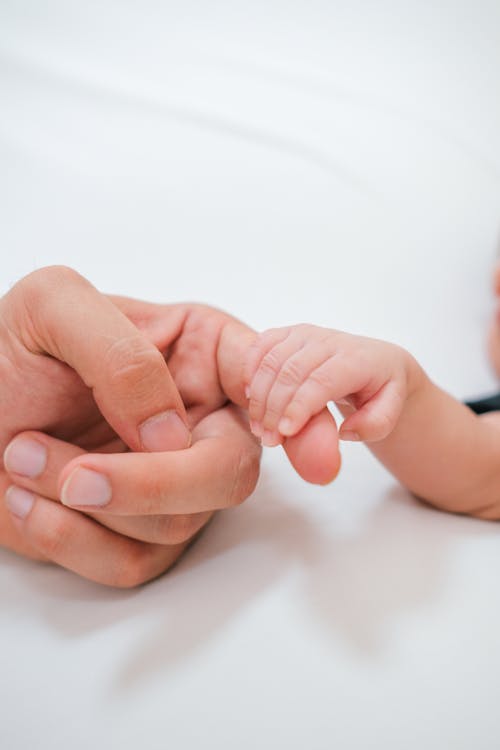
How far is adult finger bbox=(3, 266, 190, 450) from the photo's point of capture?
522 mm

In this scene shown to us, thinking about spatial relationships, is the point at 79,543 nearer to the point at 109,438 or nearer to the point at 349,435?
the point at 109,438

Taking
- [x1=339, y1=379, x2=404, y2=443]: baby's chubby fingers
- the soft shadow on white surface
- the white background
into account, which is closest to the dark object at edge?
the white background

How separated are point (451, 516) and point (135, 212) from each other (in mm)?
670

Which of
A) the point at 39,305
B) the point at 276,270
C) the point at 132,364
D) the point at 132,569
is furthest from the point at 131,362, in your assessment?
the point at 276,270

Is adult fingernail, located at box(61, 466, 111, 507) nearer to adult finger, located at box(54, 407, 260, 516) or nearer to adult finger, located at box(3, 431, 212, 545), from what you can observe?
adult finger, located at box(54, 407, 260, 516)

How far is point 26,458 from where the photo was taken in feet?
1.91

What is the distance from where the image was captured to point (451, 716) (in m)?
0.48

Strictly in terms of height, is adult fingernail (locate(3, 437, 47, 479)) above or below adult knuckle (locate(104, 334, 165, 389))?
below

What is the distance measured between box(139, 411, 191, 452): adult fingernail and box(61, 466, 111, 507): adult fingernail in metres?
0.08

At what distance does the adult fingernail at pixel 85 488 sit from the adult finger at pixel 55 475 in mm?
103

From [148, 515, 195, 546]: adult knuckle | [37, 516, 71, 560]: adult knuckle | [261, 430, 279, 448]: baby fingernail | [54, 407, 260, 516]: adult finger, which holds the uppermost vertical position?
[261, 430, 279, 448]: baby fingernail

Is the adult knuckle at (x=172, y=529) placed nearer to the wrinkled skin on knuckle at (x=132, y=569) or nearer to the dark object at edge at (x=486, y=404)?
the wrinkled skin on knuckle at (x=132, y=569)

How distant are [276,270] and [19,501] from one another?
54cm

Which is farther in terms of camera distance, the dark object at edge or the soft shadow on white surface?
the dark object at edge
